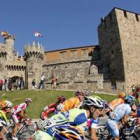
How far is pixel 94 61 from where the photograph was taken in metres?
45.3

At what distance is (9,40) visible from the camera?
53188mm

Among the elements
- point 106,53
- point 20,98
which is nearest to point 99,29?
point 106,53

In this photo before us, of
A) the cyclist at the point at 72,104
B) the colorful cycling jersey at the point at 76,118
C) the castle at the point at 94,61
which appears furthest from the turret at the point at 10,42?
the colorful cycling jersey at the point at 76,118

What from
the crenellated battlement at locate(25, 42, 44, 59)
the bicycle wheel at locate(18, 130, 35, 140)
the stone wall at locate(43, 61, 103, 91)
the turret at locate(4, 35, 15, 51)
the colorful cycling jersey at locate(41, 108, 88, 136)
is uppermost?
the turret at locate(4, 35, 15, 51)

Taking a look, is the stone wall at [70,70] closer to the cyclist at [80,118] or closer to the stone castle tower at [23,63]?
the stone castle tower at [23,63]

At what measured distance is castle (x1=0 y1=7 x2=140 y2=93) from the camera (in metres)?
35.8

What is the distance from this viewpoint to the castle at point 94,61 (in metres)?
35.8

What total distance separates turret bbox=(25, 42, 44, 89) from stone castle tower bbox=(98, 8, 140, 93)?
12.4 meters

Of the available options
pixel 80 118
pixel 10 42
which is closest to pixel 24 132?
pixel 80 118

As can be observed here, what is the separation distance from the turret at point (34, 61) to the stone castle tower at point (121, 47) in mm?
12433

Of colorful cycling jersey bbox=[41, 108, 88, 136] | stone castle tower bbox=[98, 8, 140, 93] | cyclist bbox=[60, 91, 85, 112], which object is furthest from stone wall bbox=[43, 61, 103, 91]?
colorful cycling jersey bbox=[41, 108, 88, 136]

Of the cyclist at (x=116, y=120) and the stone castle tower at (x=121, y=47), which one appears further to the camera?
the stone castle tower at (x=121, y=47)

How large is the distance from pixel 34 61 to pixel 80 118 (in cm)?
4392

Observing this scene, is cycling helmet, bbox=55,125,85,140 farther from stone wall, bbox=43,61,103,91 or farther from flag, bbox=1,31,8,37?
flag, bbox=1,31,8,37
